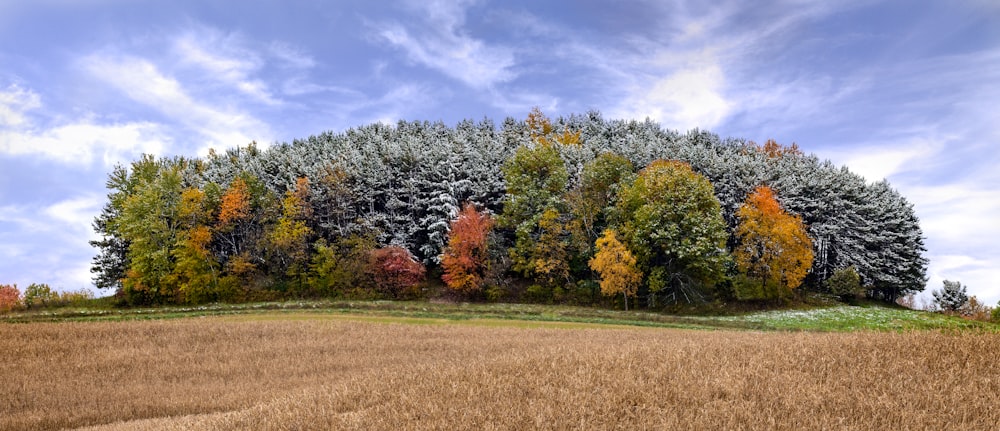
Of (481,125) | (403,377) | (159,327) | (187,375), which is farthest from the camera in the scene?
(481,125)

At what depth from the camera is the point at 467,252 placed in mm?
55594

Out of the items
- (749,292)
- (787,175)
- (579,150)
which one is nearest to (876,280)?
(787,175)

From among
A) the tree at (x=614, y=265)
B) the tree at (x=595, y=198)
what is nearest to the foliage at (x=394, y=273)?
the tree at (x=595, y=198)

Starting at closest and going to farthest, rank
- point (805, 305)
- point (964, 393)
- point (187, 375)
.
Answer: point (964, 393) < point (187, 375) < point (805, 305)

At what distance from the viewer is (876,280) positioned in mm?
65438

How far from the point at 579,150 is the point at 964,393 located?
210 ft

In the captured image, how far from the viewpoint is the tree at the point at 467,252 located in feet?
181

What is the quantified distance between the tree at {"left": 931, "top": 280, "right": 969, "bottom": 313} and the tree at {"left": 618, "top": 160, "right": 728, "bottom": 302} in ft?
83.5

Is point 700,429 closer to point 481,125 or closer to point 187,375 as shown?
point 187,375

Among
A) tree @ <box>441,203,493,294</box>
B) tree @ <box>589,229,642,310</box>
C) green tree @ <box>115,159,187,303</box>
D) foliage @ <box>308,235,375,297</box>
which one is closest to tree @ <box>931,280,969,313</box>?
tree @ <box>589,229,642,310</box>

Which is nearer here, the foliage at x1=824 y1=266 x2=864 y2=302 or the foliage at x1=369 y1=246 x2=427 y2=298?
the foliage at x1=369 y1=246 x2=427 y2=298

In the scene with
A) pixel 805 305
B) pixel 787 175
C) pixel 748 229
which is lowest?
pixel 805 305

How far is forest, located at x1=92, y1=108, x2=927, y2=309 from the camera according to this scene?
174ft

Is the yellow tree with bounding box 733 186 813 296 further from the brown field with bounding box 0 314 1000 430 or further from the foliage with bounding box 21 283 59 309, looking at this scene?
the foliage with bounding box 21 283 59 309
